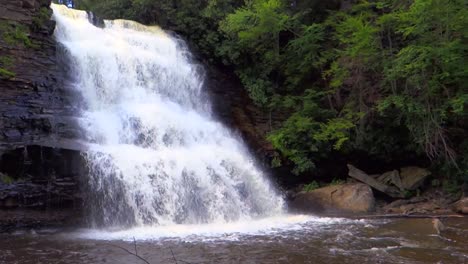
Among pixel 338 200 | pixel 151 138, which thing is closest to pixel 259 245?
pixel 338 200

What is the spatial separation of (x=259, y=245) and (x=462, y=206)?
7.65m

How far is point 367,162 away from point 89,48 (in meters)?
11.8

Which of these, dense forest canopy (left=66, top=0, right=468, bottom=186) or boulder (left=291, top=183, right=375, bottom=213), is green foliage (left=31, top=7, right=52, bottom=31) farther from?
boulder (left=291, top=183, right=375, bottom=213)

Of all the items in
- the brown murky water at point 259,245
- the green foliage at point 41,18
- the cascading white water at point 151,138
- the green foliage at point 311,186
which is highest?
the green foliage at point 41,18

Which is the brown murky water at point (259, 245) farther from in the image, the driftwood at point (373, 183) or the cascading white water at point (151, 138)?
the driftwood at point (373, 183)

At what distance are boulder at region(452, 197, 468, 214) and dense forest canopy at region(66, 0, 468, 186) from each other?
4.71 ft

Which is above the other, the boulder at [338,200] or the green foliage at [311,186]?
the green foliage at [311,186]

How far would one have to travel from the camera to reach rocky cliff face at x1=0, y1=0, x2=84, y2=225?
12.4m

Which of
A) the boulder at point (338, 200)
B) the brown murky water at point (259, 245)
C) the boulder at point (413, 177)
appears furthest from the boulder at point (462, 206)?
the boulder at point (338, 200)

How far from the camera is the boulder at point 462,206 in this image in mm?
14000

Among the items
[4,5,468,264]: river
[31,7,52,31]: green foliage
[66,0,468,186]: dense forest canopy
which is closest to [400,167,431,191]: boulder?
[66,0,468,186]: dense forest canopy

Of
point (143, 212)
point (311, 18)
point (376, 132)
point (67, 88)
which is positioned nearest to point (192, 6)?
point (311, 18)

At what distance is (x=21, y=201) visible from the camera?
12.2 m

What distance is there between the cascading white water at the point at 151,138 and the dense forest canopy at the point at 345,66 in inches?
76.3
